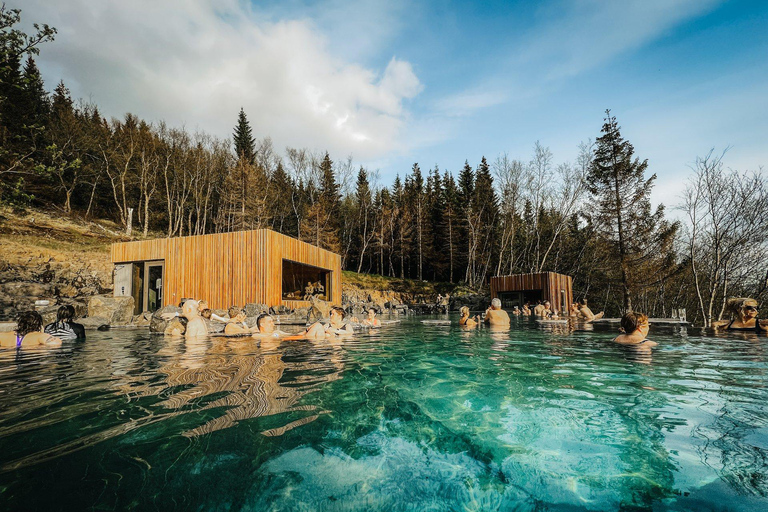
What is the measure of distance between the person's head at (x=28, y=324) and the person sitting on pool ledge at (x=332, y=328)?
4.10 m

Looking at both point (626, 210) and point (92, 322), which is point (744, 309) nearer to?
point (626, 210)

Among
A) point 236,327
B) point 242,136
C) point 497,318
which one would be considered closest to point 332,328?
point 236,327

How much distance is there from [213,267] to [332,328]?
9.31m

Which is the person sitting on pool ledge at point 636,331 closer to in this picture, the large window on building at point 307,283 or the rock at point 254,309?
the rock at point 254,309

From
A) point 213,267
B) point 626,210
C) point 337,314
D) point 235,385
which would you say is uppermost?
point 626,210

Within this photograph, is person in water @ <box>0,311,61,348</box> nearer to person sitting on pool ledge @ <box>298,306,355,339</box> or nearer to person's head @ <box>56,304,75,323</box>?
person's head @ <box>56,304,75,323</box>

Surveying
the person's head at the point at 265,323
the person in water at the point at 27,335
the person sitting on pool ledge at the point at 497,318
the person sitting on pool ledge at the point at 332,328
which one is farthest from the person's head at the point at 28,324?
the person sitting on pool ledge at the point at 497,318

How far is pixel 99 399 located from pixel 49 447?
1031mm

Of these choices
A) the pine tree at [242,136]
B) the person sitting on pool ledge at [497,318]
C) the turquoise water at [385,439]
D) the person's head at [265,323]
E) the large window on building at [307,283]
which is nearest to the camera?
the turquoise water at [385,439]

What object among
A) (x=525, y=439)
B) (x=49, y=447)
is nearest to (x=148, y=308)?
(x=49, y=447)

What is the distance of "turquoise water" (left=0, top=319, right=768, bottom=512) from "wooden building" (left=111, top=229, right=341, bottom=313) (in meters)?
10.2

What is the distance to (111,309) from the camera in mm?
12070

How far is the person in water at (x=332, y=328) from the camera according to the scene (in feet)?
23.2

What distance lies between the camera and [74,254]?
66.0ft
